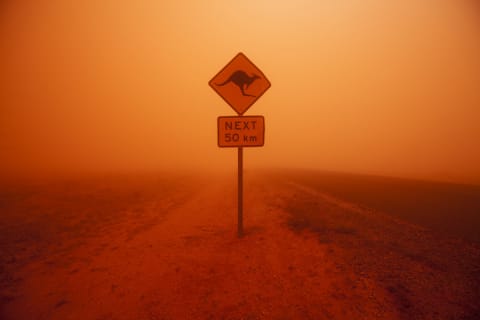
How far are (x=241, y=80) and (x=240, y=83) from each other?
0.06m

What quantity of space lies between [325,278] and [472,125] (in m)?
124

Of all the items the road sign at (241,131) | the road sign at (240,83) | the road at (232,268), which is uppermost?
the road sign at (240,83)

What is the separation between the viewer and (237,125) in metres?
4.64

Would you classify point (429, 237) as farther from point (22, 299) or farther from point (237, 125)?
point (22, 299)

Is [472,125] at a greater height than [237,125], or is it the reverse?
[472,125]

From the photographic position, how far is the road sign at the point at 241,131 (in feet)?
15.1

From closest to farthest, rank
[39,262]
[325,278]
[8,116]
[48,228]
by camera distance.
→ 1. [325,278]
2. [39,262]
3. [48,228]
4. [8,116]

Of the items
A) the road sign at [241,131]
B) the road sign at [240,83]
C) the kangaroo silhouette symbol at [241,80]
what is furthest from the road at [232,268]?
the kangaroo silhouette symbol at [241,80]

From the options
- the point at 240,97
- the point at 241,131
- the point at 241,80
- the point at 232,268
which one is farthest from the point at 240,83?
the point at 232,268

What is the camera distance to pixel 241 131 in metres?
4.64

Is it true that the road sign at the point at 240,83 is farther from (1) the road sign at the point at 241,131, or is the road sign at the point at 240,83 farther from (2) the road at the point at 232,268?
(2) the road at the point at 232,268

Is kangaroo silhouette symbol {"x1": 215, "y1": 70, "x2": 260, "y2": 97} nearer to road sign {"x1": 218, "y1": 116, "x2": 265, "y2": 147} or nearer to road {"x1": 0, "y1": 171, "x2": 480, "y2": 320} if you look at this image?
road sign {"x1": 218, "y1": 116, "x2": 265, "y2": 147}

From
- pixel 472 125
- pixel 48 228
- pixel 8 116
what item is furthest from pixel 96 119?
pixel 472 125

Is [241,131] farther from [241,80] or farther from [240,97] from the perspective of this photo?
[241,80]
